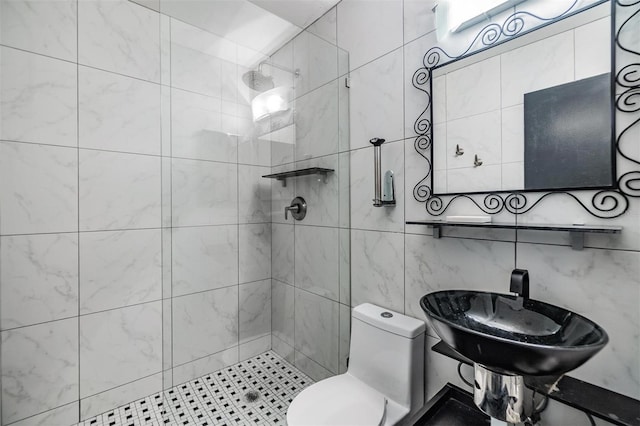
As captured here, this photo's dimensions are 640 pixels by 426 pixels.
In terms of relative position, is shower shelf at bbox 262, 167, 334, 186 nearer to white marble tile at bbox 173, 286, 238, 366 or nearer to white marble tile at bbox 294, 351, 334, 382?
white marble tile at bbox 173, 286, 238, 366

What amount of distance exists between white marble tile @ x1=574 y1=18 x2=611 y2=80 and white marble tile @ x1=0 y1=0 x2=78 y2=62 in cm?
240

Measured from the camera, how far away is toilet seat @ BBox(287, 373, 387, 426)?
1.15 meters

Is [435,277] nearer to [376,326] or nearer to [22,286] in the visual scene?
[376,326]

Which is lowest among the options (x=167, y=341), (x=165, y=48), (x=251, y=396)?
(x=251, y=396)

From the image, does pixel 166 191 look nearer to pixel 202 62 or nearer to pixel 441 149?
pixel 202 62

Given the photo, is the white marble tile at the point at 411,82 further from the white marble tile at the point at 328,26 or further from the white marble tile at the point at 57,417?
the white marble tile at the point at 57,417

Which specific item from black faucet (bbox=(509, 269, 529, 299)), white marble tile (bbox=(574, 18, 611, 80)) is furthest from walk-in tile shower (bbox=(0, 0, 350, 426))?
white marble tile (bbox=(574, 18, 611, 80))

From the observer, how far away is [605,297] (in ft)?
2.96

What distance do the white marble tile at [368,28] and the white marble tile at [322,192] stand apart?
0.62 meters

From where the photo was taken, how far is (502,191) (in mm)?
1104

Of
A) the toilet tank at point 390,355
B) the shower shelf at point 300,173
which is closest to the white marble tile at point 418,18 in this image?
the shower shelf at point 300,173

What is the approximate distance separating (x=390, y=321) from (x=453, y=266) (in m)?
0.40

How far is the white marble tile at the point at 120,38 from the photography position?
5.41ft

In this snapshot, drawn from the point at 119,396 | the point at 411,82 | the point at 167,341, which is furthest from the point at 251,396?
the point at 411,82
